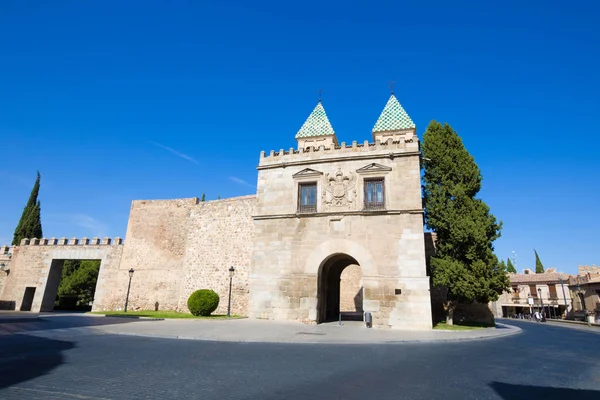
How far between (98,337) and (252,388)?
804 cm

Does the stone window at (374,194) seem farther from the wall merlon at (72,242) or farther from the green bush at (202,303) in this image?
the wall merlon at (72,242)

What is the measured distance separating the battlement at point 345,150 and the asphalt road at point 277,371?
36.2ft

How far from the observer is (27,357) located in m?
6.99

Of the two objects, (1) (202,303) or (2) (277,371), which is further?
Answer: (1) (202,303)

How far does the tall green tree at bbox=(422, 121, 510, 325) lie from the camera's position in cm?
1689

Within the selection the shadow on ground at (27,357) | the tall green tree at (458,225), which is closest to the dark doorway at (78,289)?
the shadow on ground at (27,357)

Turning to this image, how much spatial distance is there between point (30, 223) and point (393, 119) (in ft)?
142

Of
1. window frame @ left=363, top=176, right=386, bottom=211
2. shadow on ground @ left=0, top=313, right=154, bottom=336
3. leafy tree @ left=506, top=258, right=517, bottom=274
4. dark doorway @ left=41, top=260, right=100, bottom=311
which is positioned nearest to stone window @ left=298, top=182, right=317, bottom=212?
window frame @ left=363, top=176, right=386, bottom=211

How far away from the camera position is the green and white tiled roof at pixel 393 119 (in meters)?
30.8

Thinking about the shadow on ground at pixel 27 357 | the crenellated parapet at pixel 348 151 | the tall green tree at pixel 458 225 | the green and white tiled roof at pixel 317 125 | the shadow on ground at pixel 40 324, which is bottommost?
the shadow on ground at pixel 40 324

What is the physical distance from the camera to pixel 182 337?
35.3 feet

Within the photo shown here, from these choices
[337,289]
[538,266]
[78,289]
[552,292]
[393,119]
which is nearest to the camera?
[337,289]

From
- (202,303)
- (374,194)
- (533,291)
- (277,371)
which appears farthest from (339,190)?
(533,291)

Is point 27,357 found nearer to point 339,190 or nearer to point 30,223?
point 339,190
